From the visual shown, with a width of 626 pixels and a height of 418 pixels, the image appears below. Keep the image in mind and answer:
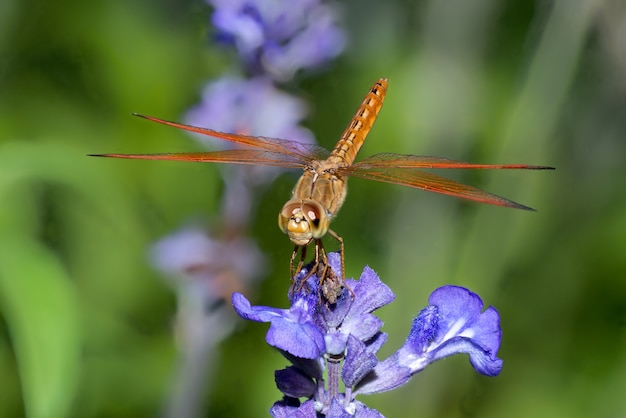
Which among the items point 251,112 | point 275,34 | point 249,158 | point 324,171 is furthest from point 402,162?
point 275,34

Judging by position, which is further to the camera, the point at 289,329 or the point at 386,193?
the point at 386,193

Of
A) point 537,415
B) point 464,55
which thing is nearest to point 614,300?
→ point 537,415

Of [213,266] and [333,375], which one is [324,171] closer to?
[333,375]

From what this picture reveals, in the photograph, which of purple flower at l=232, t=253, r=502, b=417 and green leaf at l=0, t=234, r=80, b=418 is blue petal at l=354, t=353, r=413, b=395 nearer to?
purple flower at l=232, t=253, r=502, b=417

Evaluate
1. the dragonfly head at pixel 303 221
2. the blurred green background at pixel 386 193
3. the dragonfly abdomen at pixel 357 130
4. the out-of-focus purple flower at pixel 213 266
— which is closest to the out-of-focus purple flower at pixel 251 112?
the blurred green background at pixel 386 193

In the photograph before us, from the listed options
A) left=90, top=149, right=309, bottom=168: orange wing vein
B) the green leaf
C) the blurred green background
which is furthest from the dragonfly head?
the blurred green background

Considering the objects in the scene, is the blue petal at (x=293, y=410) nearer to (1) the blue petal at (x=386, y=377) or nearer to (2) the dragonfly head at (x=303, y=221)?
(1) the blue petal at (x=386, y=377)

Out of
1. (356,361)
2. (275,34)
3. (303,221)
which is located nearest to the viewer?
(356,361)
